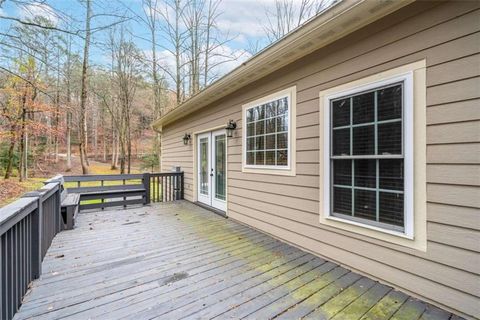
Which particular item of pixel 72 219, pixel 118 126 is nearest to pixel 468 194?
pixel 72 219

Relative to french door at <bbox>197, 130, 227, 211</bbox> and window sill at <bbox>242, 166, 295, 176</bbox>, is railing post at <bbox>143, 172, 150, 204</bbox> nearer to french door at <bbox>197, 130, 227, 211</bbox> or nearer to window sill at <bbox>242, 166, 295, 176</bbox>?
french door at <bbox>197, 130, 227, 211</bbox>

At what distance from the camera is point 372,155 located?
249 cm

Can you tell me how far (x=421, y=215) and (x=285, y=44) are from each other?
7.73 feet

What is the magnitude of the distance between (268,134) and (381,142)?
184 centimetres

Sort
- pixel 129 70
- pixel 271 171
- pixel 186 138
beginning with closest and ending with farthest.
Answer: pixel 271 171 → pixel 186 138 → pixel 129 70

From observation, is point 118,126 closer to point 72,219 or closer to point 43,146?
point 43,146

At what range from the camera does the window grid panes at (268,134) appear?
3.66 metres

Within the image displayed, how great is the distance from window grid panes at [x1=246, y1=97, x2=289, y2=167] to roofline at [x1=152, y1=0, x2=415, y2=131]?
A: 1.80 feet

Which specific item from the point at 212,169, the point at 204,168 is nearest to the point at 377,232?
the point at 212,169

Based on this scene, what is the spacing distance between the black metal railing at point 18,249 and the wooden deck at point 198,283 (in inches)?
6.1

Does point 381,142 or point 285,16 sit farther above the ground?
point 285,16

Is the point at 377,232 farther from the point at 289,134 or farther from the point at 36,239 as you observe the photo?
the point at 36,239

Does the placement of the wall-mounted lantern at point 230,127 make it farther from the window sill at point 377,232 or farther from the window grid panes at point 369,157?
the window sill at point 377,232

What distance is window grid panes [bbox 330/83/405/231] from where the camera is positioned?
7.57ft
